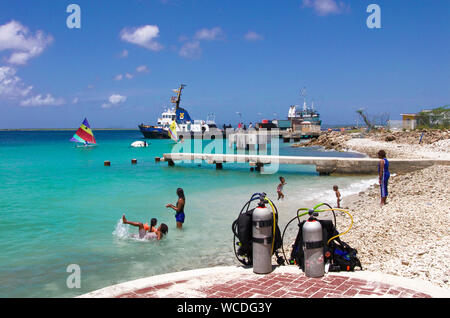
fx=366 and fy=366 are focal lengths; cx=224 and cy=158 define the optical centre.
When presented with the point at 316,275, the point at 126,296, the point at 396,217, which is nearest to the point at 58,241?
the point at 126,296

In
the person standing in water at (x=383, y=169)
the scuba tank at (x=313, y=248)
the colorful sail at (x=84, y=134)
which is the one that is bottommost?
the scuba tank at (x=313, y=248)

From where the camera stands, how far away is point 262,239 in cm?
520

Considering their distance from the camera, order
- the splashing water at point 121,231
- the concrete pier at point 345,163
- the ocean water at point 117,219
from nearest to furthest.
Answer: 1. the ocean water at point 117,219
2. the splashing water at point 121,231
3. the concrete pier at point 345,163

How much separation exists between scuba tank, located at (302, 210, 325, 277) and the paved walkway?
0.36 ft

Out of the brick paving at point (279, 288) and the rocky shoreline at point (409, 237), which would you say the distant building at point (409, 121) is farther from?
the brick paving at point (279, 288)

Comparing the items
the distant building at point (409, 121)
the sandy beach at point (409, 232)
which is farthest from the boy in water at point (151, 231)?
the distant building at point (409, 121)

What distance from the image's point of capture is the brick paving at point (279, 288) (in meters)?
4.33

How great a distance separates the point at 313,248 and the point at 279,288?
0.75 metres

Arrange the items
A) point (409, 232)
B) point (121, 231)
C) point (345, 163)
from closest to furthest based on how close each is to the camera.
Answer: point (409, 232)
point (121, 231)
point (345, 163)

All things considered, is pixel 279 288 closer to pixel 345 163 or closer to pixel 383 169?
pixel 383 169

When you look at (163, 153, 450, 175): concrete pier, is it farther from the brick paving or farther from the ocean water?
the brick paving

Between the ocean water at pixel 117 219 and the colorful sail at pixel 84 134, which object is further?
the colorful sail at pixel 84 134

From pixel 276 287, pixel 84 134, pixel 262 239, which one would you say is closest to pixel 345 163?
pixel 262 239
